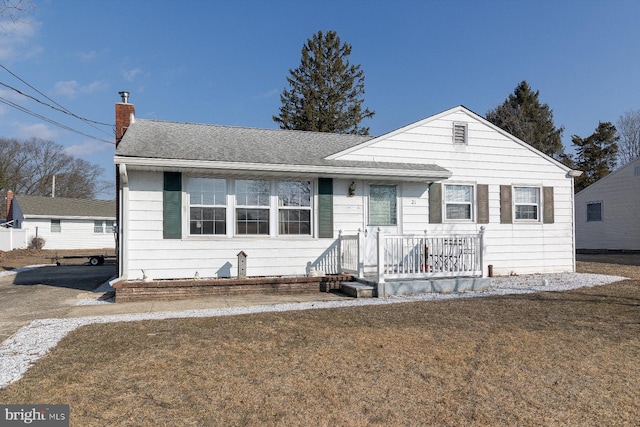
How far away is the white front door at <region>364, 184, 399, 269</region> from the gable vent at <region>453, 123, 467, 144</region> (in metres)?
2.31

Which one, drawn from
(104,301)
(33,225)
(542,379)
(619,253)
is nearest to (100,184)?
(33,225)

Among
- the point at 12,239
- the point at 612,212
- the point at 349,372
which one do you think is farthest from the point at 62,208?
the point at 612,212

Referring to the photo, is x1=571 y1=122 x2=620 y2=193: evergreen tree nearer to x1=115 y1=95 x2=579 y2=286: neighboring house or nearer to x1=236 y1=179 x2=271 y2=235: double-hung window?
x1=115 y1=95 x2=579 y2=286: neighboring house

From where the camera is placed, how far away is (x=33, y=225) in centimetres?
2794

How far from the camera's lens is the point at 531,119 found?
116 feet

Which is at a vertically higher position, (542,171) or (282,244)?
(542,171)

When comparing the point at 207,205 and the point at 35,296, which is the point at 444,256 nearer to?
the point at 207,205

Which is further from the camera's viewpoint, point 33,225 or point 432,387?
point 33,225

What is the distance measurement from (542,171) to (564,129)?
30.8 m

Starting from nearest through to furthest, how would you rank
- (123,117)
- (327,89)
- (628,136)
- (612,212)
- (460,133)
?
(123,117) < (460,133) < (612,212) < (327,89) < (628,136)

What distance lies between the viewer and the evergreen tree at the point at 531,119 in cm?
3375

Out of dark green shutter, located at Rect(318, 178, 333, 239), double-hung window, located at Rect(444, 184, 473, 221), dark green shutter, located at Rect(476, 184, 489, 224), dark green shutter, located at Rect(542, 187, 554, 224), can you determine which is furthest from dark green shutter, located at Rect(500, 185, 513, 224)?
dark green shutter, located at Rect(318, 178, 333, 239)

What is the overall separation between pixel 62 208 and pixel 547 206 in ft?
99.5

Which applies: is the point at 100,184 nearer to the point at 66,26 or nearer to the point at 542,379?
the point at 66,26
